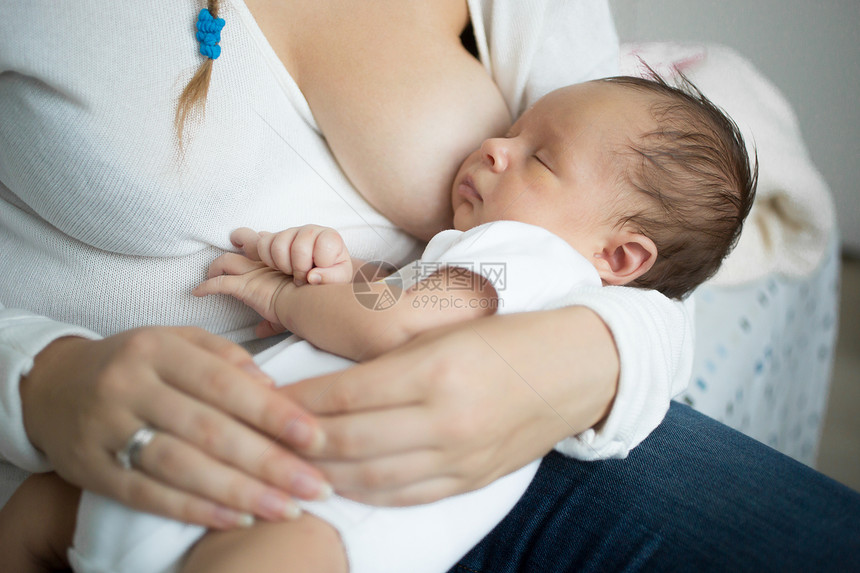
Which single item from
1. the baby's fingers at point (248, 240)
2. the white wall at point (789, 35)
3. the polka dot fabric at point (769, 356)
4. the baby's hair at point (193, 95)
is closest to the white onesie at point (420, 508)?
the baby's fingers at point (248, 240)

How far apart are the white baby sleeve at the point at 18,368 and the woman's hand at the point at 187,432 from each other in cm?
6

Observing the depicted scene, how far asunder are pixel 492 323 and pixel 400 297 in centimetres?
9

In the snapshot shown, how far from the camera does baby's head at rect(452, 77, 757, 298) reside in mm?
599

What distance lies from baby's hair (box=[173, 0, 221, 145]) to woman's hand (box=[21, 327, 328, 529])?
0.73ft

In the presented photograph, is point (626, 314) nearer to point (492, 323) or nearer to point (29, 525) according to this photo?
point (492, 323)

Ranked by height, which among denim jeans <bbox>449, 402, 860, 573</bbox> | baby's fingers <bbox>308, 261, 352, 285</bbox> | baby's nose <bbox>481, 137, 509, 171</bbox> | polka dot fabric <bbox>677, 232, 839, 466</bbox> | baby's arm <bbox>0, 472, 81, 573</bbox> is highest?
baby's nose <bbox>481, 137, 509, 171</bbox>

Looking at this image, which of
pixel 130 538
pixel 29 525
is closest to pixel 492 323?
pixel 130 538

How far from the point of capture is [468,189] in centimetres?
61

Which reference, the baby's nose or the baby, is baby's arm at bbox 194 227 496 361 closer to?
the baby

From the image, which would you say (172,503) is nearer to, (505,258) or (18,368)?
(18,368)

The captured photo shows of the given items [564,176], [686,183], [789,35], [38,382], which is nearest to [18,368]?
[38,382]

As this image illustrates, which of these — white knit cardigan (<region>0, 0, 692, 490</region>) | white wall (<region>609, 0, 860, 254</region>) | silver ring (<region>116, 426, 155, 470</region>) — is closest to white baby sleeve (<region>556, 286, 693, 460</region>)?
white knit cardigan (<region>0, 0, 692, 490</region>)

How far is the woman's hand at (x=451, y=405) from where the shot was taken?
14.1 inches

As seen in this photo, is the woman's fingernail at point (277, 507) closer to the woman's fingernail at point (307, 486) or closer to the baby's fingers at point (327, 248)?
the woman's fingernail at point (307, 486)
